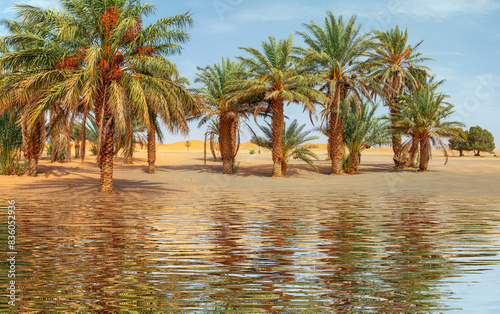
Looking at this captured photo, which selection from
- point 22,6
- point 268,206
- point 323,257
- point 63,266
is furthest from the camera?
point 22,6

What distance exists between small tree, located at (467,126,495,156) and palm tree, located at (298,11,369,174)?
58584 mm

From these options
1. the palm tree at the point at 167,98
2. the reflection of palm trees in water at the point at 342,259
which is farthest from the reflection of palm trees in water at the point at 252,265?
the palm tree at the point at 167,98

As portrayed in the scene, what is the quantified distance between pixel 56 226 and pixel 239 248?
421cm

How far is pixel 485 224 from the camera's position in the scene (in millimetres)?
8688

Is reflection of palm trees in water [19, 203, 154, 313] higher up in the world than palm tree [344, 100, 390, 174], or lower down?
lower down

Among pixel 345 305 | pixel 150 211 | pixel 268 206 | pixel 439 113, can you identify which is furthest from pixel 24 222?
pixel 439 113

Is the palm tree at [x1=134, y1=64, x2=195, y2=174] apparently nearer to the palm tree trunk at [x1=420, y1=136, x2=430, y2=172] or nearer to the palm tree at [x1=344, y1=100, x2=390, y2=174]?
the palm tree at [x1=344, y1=100, x2=390, y2=174]

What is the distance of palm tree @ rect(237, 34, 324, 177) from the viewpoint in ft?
83.0

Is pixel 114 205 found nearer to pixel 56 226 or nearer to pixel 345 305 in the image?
pixel 56 226

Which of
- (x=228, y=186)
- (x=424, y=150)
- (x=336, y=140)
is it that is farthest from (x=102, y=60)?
(x=424, y=150)

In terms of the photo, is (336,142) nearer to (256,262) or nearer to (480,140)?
(256,262)

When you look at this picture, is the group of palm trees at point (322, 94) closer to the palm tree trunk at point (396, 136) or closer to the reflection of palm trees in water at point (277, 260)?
the palm tree trunk at point (396, 136)

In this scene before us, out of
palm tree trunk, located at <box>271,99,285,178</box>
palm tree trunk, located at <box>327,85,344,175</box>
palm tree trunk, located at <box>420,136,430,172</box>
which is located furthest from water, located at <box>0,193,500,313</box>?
palm tree trunk, located at <box>420,136,430,172</box>

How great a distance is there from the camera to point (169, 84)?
16.7 meters
